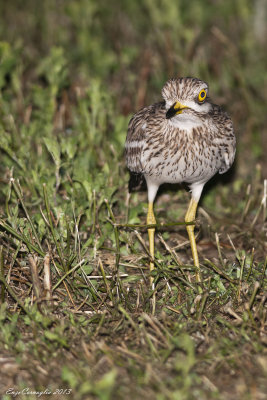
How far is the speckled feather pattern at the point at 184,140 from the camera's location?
3.56 metres

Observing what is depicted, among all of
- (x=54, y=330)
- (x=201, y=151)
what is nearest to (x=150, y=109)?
(x=201, y=151)

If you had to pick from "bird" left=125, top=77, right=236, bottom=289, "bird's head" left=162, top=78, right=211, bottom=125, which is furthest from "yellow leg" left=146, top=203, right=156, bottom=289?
"bird's head" left=162, top=78, right=211, bottom=125

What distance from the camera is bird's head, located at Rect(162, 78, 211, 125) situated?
3506mm

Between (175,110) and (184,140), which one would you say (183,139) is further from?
(175,110)

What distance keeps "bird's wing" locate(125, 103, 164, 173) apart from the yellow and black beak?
16.3 inches

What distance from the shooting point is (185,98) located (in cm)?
351

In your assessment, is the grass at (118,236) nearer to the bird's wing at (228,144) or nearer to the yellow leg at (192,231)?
the yellow leg at (192,231)

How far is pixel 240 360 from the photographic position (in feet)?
9.66

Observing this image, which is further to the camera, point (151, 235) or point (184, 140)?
point (151, 235)

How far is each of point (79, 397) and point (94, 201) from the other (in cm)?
166

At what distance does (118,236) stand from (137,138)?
29.0 inches

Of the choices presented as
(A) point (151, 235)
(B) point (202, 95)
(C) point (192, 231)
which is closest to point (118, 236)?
(A) point (151, 235)

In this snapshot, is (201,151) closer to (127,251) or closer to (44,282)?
(127,251)

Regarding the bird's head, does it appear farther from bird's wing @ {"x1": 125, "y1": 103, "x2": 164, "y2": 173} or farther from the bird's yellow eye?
bird's wing @ {"x1": 125, "y1": 103, "x2": 164, "y2": 173}
